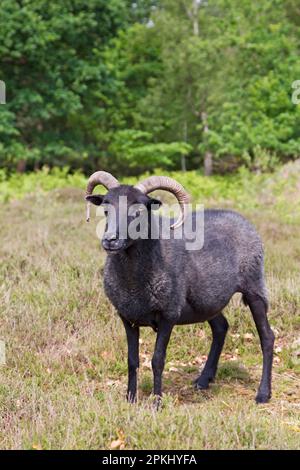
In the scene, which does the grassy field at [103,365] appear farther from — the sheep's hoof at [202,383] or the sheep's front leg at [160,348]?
the sheep's front leg at [160,348]

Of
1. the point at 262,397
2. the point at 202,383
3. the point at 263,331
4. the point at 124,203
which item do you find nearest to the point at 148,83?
the point at 263,331

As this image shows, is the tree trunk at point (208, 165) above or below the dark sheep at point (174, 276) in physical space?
above

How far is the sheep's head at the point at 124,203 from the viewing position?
5341 millimetres

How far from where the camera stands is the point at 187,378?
7082 millimetres

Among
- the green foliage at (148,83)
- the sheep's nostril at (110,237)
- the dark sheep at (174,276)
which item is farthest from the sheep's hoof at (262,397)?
the green foliage at (148,83)

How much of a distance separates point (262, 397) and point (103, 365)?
5.70 ft

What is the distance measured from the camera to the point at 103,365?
276 inches

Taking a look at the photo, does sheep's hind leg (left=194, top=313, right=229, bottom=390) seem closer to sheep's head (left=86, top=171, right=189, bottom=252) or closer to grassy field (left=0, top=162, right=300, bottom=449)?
grassy field (left=0, top=162, right=300, bottom=449)

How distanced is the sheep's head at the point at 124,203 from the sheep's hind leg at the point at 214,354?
184 centimetres

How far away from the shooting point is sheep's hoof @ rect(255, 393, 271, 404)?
20.9 ft

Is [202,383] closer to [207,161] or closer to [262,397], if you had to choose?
[262,397]

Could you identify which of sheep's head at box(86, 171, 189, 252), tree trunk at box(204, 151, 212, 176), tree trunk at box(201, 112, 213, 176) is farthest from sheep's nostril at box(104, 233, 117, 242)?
tree trunk at box(204, 151, 212, 176)
